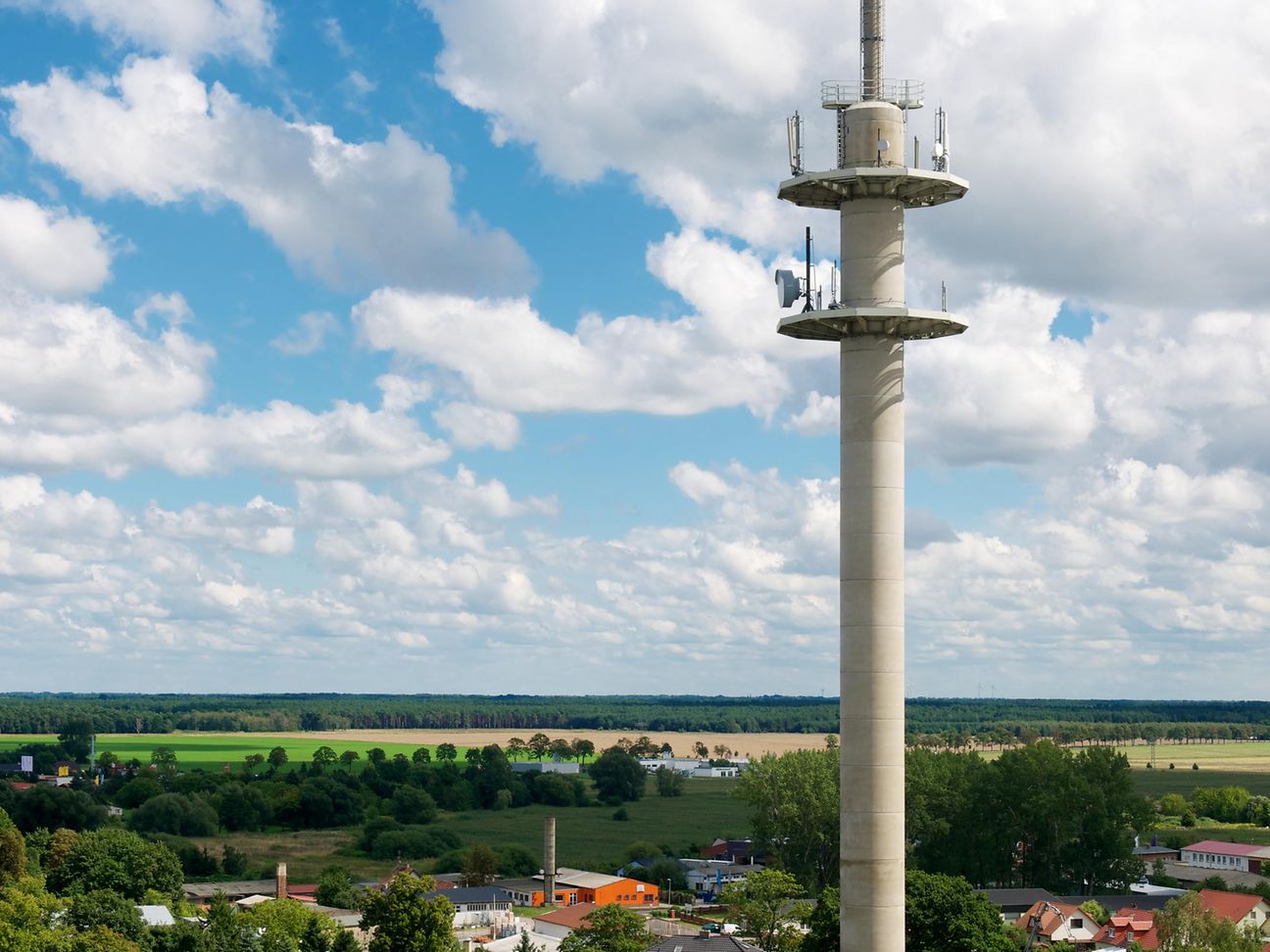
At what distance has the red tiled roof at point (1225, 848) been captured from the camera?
14538cm

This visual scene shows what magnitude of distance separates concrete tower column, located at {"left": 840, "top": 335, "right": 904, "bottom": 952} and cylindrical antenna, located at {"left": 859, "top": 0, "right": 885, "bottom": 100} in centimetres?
863

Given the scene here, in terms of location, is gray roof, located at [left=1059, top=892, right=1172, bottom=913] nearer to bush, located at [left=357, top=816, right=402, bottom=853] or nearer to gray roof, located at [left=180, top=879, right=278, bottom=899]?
gray roof, located at [left=180, top=879, right=278, bottom=899]

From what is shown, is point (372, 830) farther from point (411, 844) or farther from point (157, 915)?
point (157, 915)

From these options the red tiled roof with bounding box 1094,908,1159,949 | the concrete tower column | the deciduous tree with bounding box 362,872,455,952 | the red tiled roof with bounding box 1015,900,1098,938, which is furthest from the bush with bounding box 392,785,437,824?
the concrete tower column

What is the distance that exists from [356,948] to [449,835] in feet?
287

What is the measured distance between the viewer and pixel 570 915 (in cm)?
12294

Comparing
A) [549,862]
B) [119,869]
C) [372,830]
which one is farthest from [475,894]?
[372,830]

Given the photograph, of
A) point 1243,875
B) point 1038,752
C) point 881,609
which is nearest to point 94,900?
point 881,609

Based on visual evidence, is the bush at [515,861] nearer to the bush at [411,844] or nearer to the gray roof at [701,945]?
the bush at [411,844]

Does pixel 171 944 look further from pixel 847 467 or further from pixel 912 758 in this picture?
pixel 912 758

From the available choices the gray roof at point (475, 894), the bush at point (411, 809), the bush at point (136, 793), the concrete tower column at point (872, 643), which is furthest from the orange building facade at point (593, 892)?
the concrete tower column at point (872, 643)

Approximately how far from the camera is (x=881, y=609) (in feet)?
163

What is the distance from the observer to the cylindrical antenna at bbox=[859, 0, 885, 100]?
52.2 metres

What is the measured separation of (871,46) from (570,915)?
284 feet
